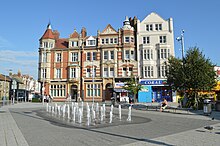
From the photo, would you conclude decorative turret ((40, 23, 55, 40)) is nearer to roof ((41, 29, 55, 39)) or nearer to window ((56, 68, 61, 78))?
roof ((41, 29, 55, 39))

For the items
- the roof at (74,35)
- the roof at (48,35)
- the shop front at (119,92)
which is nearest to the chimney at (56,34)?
the roof at (48,35)

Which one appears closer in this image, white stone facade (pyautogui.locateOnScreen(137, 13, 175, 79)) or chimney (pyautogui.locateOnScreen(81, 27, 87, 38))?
white stone facade (pyautogui.locateOnScreen(137, 13, 175, 79))

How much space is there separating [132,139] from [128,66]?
3450cm

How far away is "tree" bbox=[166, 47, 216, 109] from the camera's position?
2184cm

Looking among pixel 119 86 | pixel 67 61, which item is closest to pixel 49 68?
pixel 67 61

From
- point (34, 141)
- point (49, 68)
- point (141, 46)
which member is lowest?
point (34, 141)

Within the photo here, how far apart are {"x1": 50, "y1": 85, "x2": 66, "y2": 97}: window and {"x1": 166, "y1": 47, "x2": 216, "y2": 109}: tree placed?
28.0 m

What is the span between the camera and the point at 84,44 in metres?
47.1

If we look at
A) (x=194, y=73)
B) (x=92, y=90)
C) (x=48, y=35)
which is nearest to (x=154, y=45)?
(x=92, y=90)

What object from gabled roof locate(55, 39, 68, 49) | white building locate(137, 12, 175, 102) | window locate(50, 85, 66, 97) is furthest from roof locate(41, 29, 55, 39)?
white building locate(137, 12, 175, 102)

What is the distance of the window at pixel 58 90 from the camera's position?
4556cm

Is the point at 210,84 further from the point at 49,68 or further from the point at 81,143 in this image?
the point at 49,68

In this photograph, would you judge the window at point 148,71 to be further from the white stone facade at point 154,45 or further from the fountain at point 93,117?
the fountain at point 93,117

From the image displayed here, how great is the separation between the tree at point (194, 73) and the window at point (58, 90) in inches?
1103
